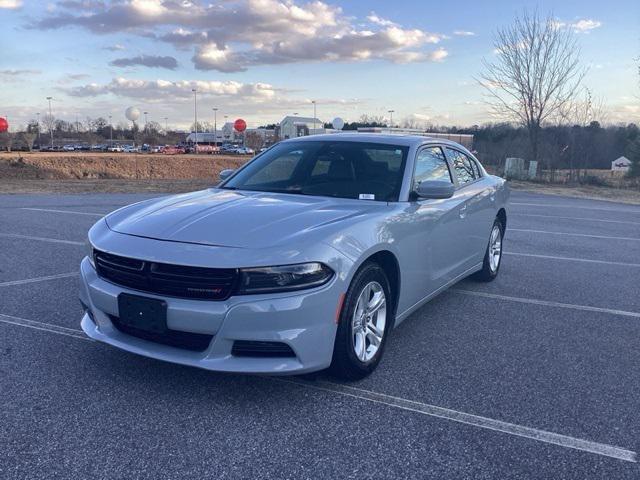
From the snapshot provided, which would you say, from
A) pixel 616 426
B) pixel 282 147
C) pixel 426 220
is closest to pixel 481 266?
pixel 426 220

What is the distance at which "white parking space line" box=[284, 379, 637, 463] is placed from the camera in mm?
2847

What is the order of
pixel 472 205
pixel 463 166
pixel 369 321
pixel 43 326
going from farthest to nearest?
pixel 463 166
pixel 472 205
pixel 43 326
pixel 369 321

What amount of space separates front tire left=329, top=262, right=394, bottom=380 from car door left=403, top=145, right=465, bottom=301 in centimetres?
51

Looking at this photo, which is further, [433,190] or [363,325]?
[433,190]

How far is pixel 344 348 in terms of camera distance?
3.35 metres

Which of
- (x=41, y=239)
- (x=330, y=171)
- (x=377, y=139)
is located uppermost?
(x=377, y=139)

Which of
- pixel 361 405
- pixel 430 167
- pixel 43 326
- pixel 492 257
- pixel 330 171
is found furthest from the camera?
pixel 492 257

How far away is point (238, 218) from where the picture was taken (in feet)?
11.7

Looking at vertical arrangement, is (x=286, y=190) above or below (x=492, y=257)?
above

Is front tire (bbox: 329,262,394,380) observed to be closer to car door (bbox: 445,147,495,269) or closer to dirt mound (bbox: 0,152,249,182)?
car door (bbox: 445,147,495,269)

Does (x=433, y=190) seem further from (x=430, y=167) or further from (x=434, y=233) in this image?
(x=430, y=167)

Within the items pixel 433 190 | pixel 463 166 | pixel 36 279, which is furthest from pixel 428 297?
pixel 36 279

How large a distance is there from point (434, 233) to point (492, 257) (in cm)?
213

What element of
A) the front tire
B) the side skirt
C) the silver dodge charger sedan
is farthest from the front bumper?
the side skirt
